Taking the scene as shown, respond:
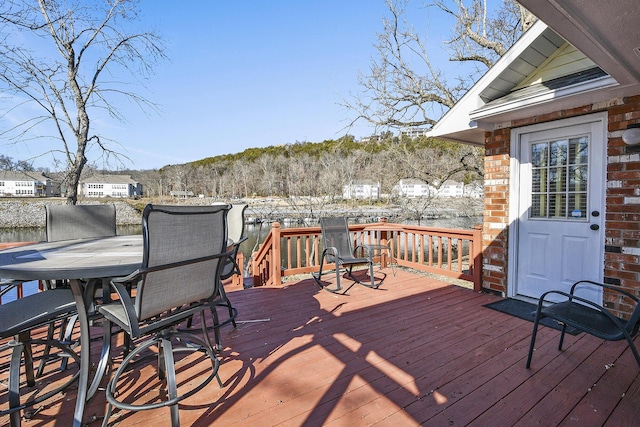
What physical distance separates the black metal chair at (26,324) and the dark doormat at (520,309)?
382cm

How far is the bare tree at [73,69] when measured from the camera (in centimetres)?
507

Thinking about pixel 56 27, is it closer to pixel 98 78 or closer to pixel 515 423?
pixel 98 78

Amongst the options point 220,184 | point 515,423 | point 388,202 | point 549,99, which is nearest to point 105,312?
point 515,423

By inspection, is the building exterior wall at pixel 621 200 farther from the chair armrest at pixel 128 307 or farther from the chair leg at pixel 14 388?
the chair leg at pixel 14 388

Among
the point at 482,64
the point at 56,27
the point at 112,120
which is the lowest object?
the point at 112,120

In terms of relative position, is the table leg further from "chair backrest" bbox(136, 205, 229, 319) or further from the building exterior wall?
the building exterior wall

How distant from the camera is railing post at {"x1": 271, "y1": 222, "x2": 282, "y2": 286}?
14.6 feet

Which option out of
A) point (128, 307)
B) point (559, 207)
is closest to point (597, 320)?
point (559, 207)

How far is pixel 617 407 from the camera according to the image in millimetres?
1775

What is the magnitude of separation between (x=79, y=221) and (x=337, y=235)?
3060mm

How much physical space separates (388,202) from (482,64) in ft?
18.6

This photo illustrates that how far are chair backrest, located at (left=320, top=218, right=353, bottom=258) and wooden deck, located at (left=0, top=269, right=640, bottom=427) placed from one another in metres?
1.34

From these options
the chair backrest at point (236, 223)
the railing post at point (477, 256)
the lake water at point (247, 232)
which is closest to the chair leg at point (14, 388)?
the chair backrest at point (236, 223)

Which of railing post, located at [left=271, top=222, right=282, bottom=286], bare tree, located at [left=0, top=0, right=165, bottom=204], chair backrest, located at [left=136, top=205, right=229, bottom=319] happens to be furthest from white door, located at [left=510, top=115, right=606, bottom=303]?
bare tree, located at [left=0, top=0, right=165, bottom=204]
